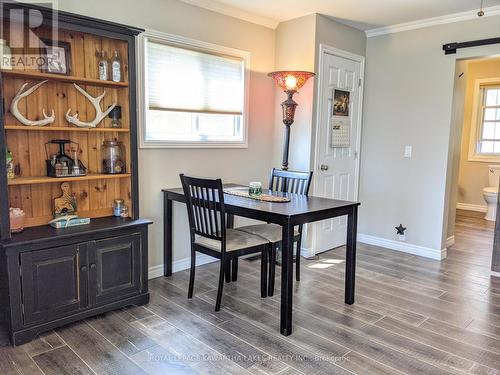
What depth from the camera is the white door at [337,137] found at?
4.11 metres

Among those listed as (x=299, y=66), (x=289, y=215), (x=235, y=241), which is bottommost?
(x=235, y=241)

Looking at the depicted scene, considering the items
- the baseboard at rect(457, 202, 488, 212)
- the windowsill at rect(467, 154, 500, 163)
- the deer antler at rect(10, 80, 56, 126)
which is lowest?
the baseboard at rect(457, 202, 488, 212)

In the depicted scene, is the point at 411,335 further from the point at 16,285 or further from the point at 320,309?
the point at 16,285

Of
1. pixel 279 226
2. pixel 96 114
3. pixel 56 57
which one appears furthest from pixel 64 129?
pixel 279 226

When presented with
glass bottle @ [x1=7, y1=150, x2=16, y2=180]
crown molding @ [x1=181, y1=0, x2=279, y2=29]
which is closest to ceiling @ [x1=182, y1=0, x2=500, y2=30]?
crown molding @ [x1=181, y1=0, x2=279, y2=29]

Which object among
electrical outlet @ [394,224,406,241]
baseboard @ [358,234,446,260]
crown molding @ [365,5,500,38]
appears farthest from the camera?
electrical outlet @ [394,224,406,241]

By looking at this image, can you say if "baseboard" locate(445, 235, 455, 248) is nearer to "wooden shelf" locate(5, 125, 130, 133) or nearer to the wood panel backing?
the wood panel backing

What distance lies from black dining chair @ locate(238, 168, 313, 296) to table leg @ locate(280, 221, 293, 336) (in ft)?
1.86

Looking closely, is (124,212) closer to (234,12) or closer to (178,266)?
(178,266)

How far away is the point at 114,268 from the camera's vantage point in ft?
8.91

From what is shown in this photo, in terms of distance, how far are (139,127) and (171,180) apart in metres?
0.55

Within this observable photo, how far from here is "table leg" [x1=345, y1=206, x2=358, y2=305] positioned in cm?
288

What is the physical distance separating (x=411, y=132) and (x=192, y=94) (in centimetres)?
240

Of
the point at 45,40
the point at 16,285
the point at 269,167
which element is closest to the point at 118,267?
the point at 16,285
